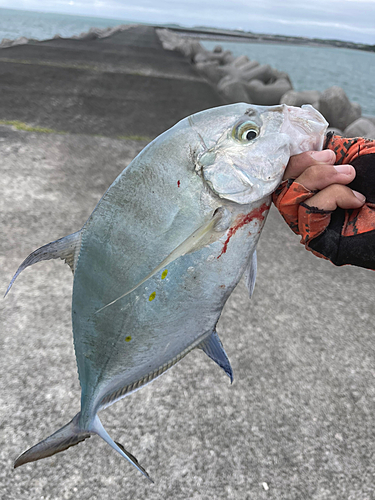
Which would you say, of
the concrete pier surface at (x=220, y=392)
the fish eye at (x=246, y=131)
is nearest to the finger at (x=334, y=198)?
the fish eye at (x=246, y=131)

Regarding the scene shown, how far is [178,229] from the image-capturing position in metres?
1.16

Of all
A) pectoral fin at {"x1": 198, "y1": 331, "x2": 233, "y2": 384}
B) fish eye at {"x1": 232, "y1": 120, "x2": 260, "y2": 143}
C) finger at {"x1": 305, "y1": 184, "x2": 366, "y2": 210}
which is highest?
fish eye at {"x1": 232, "y1": 120, "x2": 260, "y2": 143}

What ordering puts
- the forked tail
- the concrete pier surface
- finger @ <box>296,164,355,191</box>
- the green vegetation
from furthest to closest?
the green vegetation, the concrete pier surface, the forked tail, finger @ <box>296,164,355,191</box>

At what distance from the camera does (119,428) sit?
2.15 meters

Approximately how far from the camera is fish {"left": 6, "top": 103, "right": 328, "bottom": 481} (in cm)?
117

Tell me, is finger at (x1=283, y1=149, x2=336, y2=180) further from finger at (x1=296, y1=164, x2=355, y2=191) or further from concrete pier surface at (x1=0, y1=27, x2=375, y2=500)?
concrete pier surface at (x1=0, y1=27, x2=375, y2=500)

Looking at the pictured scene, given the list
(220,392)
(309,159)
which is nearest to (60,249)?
(309,159)

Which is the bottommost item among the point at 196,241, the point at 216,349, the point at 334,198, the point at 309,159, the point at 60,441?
the point at 60,441

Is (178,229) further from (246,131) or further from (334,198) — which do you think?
(334,198)

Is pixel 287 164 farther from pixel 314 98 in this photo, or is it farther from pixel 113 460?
pixel 314 98

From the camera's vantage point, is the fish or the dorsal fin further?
the dorsal fin

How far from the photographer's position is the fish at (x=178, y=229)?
117 centimetres

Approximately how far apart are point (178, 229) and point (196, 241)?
0.21ft

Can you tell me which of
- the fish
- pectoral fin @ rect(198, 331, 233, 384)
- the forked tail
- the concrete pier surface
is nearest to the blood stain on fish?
the fish
